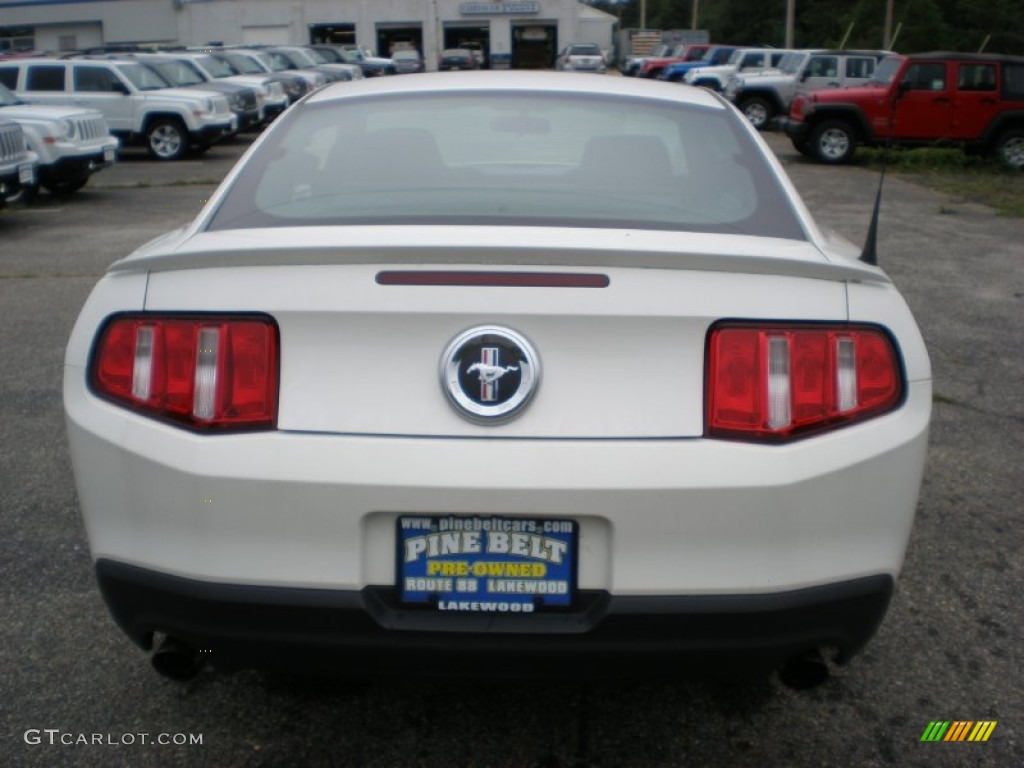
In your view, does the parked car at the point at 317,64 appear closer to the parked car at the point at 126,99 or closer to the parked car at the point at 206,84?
the parked car at the point at 206,84

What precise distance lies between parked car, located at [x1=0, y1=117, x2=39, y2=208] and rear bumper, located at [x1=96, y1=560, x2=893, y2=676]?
36.4 ft

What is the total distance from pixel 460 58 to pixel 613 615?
2230 inches

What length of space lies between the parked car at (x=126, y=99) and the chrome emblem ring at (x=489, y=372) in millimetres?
19304

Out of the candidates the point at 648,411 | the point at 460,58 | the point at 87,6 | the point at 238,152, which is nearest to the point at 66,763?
the point at 648,411

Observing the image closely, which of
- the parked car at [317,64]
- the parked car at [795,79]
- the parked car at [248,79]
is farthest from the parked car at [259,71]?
the parked car at [795,79]

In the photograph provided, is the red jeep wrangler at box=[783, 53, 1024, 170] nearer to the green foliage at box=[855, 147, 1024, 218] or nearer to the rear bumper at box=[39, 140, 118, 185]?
the green foliage at box=[855, 147, 1024, 218]

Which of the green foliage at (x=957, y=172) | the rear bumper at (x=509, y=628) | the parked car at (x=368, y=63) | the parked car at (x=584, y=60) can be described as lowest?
the parked car at (x=584, y=60)

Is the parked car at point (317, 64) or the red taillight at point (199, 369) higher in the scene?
the red taillight at point (199, 369)

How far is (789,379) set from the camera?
2.45 metres

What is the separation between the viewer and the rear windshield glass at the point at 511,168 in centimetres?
296

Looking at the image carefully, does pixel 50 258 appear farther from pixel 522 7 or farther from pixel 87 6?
pixel 522 7

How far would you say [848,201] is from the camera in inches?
602

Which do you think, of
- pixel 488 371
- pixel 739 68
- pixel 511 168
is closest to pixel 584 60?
pixel 739 68

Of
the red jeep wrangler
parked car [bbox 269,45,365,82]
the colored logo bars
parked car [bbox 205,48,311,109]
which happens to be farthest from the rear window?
parked car [bbox 269,45,365,82]
